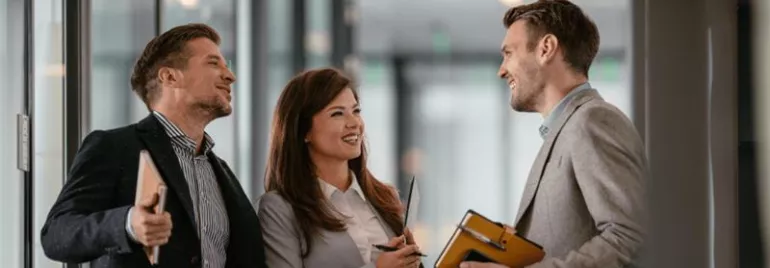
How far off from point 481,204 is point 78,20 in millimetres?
2113

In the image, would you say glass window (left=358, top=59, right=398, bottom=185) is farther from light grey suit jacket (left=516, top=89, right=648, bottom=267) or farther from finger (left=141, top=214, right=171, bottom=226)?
finger (left=141, top=214, right=171, bottom=226)

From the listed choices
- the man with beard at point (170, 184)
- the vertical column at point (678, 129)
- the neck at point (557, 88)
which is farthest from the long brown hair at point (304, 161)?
the vertical column at point (678, 129)

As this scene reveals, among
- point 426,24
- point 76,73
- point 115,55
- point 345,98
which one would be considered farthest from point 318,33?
point 345,98

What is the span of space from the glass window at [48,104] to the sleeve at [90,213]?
1011mm

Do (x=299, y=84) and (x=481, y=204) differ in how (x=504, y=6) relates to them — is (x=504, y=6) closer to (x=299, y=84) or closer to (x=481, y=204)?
(x=481, y=204)

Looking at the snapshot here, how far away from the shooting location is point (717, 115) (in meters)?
1.24

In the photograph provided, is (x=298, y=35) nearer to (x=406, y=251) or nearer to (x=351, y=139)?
(x=351, y=139)

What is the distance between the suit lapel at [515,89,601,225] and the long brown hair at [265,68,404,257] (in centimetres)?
45

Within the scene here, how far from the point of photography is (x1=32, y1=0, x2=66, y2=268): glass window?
344cm

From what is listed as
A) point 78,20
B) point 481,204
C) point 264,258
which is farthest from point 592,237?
point 481,204

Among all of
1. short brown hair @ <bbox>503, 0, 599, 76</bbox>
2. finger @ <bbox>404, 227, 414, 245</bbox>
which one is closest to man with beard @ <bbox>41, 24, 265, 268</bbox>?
finger @ <bbox>404, 227, 414, 245</bbox>

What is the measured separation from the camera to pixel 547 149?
234cm

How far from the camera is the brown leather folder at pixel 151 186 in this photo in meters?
2.15

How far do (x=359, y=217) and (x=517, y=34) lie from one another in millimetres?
567
